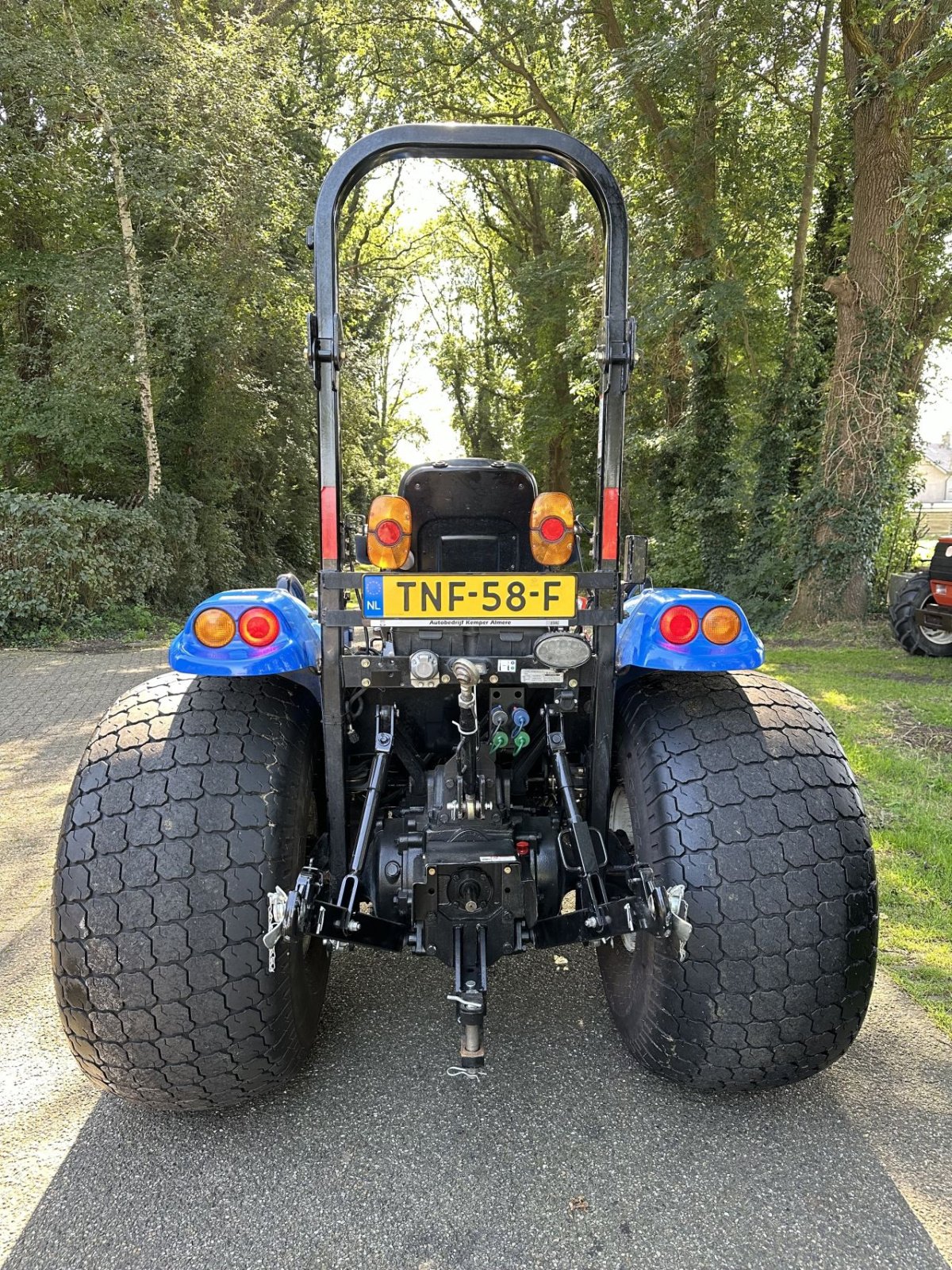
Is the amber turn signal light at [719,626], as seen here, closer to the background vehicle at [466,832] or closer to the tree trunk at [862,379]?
the background vehicle at [466,832]

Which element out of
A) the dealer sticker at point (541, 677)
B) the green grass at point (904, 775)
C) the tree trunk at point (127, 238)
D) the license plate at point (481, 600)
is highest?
the tree trunk at point (127, 238)

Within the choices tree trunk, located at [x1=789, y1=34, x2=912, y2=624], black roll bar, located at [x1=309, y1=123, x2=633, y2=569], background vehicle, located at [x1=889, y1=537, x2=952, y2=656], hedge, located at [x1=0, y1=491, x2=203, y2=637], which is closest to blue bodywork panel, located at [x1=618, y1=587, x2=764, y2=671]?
black roll bar, located at [x1=309, y1=123, x2=633, y2=569]

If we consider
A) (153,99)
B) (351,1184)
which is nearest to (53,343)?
(153,99)

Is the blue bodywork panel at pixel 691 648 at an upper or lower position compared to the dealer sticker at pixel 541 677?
upper

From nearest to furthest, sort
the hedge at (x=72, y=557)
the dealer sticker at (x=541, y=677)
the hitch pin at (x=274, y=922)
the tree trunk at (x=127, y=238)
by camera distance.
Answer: the hitch pin at (x=274, y=922) → the dealer sticker at (x=541, y=677) → the hedge at (x=72, y=557) → the tree trunk at (x=127, y=238)

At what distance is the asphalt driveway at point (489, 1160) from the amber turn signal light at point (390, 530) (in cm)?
143

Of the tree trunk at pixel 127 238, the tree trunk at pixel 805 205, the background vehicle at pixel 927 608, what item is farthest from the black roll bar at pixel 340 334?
the tree trunk at pixel 805 205

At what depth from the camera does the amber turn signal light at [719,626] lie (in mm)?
2238

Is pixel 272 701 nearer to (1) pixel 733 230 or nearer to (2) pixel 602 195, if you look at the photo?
(2) pixel 602 195

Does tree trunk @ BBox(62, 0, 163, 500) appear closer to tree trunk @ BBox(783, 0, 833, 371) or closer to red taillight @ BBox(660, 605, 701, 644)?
tree trunk @ BBox(783, 0, 833, 371)

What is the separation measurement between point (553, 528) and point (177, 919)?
146 cm

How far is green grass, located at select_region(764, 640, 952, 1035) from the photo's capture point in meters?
3.15

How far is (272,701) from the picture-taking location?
2367mm

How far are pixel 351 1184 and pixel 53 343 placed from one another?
11876mm
